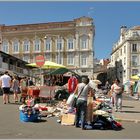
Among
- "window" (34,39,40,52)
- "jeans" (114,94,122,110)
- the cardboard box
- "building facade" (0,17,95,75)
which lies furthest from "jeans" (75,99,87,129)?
"window" (34,39,40,52)

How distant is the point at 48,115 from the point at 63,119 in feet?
7.00

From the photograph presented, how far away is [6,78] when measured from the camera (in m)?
19.6

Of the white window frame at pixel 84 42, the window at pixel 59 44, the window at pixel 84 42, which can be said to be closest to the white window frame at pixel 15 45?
the window at pixel 59 44

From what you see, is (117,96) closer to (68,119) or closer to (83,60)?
(68,119)

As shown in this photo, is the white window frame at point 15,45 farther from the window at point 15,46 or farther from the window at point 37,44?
the window at point 37,44

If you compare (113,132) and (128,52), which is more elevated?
(128,52)

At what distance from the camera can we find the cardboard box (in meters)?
12.3

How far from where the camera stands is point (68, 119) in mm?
12477

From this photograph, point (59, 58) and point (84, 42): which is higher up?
point (84, 42)

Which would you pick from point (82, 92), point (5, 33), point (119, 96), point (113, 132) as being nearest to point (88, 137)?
point (113, 132)

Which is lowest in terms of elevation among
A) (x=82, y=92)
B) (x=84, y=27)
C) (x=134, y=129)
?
(x=134, y=129)

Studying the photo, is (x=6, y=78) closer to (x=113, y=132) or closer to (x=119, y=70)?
(x=113, y=132)

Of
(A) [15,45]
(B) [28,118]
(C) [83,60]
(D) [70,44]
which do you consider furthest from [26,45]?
(B) [28,118]

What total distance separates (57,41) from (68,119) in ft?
233
